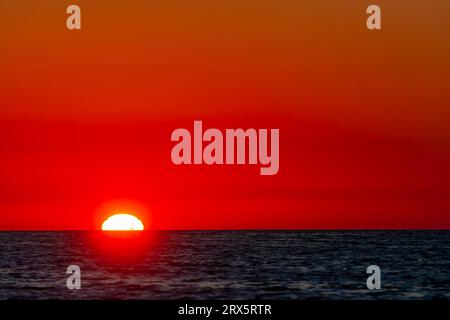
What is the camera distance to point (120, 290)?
4525 centimetres

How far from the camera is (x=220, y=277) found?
56156mm

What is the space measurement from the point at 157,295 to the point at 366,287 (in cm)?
1372

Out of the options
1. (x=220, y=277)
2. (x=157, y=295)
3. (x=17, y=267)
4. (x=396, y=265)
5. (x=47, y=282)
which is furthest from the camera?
(x=396, y=265)

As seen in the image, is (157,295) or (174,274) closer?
(157,295)

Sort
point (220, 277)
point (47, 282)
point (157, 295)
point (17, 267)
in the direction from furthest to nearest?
point (17, 267) < point (220, 277) < point (47, 282) < point (157, 295)
